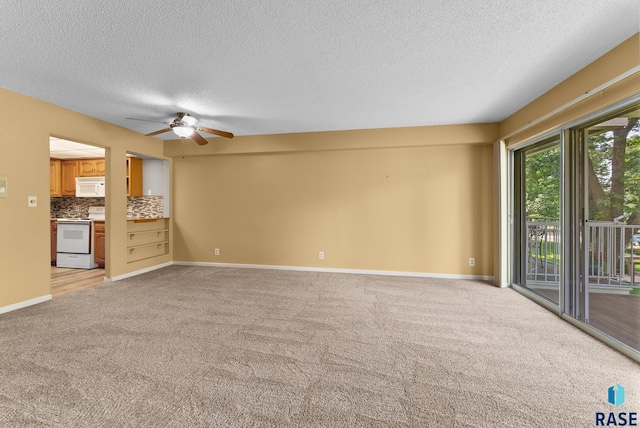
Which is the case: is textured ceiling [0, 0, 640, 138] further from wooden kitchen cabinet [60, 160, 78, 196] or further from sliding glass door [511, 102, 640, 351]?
wooden kitchen cabinet [60, 160, 78, 196]

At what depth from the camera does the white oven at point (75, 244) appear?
16.9 feet

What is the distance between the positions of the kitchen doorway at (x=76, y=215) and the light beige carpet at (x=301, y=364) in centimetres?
184

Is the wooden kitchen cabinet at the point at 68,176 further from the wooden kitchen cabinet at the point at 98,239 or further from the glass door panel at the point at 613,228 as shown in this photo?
the glass door panel at the point at 613,228

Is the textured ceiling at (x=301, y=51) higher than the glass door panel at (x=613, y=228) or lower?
higher

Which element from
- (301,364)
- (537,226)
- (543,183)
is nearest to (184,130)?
(301,364)

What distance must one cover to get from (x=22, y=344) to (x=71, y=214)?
16.7ft

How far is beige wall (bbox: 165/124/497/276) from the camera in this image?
4.36 meters

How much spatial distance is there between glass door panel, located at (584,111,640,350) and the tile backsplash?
21.3 ft

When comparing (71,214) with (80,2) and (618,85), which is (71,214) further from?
(618,85)

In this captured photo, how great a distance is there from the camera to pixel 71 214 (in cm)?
608

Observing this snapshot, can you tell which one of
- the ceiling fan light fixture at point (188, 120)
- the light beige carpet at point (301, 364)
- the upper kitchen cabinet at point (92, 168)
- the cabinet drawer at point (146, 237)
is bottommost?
the light beige carpet at point (301, 364)

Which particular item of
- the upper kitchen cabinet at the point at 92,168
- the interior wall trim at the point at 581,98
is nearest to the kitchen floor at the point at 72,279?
the upper kitchen cabinet at the point at 92,168

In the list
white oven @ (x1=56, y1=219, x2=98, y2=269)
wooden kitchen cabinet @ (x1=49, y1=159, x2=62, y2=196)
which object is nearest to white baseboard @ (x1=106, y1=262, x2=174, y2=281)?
white oven @ (x1=56, y1=219, x2=98, y2=269)

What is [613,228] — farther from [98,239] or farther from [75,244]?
[75,244]
